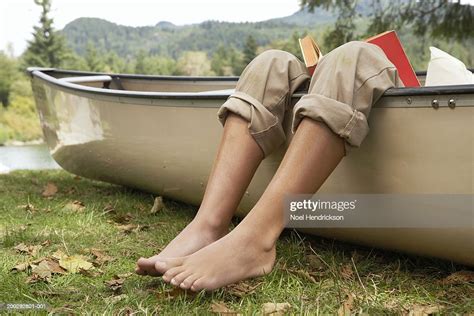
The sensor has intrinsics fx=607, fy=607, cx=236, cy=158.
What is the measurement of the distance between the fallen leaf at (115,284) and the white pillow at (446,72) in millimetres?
913

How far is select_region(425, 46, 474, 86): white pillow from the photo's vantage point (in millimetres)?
1509

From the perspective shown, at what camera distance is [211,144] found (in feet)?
6.17

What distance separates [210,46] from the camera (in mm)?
72062

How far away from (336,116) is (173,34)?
9540 cm

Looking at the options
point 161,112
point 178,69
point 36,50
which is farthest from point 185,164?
point 178,69

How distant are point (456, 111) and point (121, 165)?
4.99 ft

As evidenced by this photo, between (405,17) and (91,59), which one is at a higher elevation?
(405,17)

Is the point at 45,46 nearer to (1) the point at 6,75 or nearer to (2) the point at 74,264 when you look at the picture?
(1) the point at 6,75

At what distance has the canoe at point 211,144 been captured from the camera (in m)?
1.29

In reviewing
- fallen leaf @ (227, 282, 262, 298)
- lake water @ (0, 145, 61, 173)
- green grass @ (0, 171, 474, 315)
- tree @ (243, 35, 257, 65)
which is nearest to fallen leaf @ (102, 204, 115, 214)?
green grass @ (0, 171, 474, 315)

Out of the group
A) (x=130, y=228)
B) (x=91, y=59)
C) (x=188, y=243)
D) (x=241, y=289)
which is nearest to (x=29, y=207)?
(x=130, y=228)

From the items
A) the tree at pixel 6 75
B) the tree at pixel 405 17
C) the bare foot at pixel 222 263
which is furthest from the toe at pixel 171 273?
the tree at pixel 6 75

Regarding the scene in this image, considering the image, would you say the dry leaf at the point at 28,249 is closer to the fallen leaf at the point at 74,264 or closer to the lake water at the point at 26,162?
the fallen leaf at the point at 74,264

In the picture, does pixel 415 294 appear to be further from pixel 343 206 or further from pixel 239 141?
pixel 239 141
